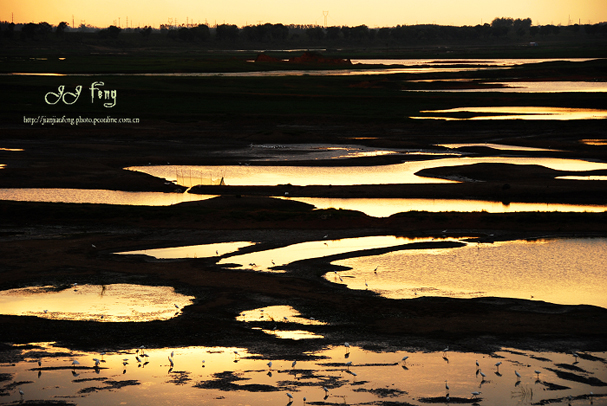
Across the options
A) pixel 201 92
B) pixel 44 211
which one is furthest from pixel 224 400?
pixel 201 92

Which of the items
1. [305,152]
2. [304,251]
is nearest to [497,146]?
[305,152]

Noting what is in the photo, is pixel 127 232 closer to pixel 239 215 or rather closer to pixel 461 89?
pixel 239 215

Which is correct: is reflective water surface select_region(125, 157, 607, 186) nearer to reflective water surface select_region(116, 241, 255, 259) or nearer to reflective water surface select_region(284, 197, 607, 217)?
reflective water surface select_region(284, 197, 607, 217)

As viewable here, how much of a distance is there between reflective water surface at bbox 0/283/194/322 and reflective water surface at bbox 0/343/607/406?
2.32 m

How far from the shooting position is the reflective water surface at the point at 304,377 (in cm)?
1347

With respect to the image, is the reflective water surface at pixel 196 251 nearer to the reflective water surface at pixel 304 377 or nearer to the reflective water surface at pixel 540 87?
the reflective water surface at pixel 304 377

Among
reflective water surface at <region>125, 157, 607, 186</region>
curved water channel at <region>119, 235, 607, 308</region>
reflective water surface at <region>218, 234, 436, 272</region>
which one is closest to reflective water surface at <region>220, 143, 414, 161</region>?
reflective water surface at <region>125, 157, 607, 186</region>

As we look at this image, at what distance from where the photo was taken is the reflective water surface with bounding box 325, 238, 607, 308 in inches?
803

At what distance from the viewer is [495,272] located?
22641 millimetres

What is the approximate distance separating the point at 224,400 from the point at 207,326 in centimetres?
417

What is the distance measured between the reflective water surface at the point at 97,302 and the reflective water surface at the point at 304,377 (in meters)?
2.32

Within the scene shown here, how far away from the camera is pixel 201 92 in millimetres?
86375

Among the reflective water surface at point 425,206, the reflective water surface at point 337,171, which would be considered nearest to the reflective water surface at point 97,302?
the reflective water surface at point 425,206

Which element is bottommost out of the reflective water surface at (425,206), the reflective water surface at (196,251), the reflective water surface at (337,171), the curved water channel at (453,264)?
the reflective water surface at (196,251)
